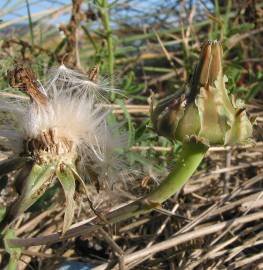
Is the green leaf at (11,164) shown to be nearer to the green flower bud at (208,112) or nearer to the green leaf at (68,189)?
the green leaf at (68,189)

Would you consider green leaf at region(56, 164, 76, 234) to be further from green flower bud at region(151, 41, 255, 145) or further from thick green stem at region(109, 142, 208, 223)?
green flower bud at region(151, 41, 255, 145)

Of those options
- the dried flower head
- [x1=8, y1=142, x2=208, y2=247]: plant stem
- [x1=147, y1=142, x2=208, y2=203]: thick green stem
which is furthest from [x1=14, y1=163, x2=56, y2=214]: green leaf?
[x1=147, y1=142, x2=208, y2=203]: thick green stem

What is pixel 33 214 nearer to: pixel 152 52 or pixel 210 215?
pixel 210 215

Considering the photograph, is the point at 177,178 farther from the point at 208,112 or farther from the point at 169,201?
the point at 169,201

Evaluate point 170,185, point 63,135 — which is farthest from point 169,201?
point 170,185

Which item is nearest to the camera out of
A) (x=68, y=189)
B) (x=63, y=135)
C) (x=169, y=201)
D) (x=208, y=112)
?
(x=208, y=112)

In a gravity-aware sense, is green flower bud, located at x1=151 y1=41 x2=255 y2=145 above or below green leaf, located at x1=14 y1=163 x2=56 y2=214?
above
